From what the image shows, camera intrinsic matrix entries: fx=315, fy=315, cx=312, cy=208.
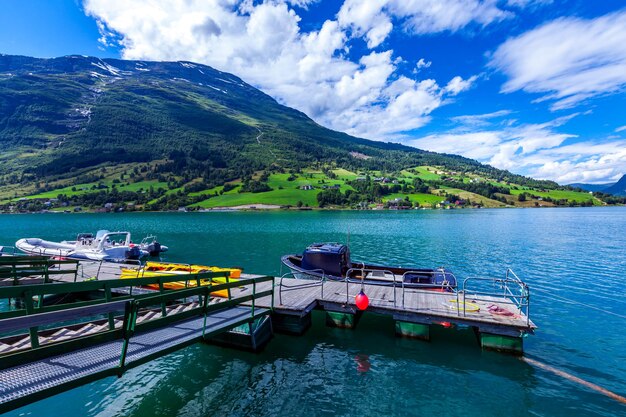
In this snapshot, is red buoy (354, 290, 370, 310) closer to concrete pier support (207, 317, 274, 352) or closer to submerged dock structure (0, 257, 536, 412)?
submerged dock structure (0, 257, 536, 412)

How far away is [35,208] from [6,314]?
196914 mm

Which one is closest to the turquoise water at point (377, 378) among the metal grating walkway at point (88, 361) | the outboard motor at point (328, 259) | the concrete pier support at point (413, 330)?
the concrete pier support at point (413, 330)

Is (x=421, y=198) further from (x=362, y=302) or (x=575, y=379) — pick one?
(x=575, y=379)

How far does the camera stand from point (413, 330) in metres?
15.3

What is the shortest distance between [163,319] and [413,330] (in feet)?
37.1

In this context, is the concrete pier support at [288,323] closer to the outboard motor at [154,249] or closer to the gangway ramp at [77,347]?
the gangway ramp at [77,347]

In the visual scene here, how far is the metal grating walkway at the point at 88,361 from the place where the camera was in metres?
6.66

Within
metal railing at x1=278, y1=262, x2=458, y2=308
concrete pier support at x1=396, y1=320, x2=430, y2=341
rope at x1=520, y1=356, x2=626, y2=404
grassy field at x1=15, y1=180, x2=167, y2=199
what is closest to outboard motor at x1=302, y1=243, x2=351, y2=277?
metal railing at x1=278, y1=262, x2=458, y2=308

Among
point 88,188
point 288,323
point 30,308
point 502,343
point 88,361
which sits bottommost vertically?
point 502,343

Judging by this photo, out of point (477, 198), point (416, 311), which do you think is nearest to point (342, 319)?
point (416, 311)

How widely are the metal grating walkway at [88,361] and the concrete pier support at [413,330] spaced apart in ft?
27.7

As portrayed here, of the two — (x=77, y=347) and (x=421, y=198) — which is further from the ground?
(x=421, y=198)

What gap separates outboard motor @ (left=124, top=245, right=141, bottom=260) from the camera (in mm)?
37438

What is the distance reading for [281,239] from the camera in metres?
58.0
